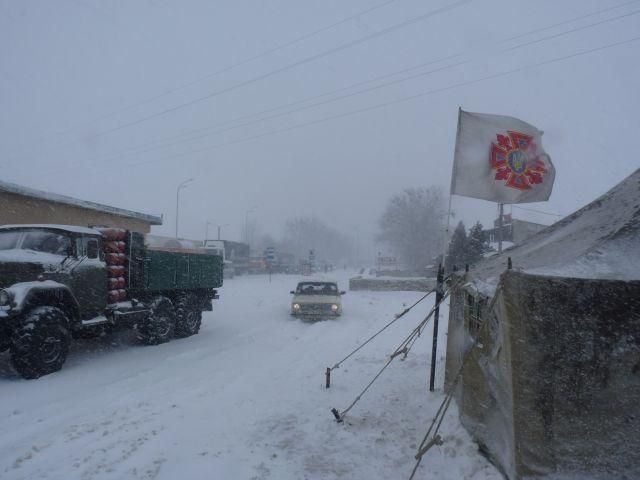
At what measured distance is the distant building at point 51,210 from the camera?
16.3 metres

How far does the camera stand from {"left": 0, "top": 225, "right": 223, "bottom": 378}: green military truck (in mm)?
6473

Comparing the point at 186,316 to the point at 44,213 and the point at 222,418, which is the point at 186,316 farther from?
the point at 44,213

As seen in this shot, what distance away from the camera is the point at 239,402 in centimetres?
589

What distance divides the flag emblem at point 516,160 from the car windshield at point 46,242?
765cm

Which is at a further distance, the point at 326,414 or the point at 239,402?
the point at 239,402

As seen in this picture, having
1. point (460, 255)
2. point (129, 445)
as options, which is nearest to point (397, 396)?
point (129, 445)

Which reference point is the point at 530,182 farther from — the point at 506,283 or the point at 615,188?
the point at 506,283

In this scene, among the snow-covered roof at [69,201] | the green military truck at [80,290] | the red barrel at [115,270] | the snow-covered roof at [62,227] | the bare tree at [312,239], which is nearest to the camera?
the green military truck at [80,290]

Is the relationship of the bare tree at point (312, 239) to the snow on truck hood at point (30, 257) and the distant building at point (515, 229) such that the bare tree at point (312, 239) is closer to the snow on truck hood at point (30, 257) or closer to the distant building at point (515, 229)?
the distant building at point (515, 229)

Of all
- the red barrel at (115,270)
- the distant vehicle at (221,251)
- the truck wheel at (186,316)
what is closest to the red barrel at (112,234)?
the red barrel at (115,270)

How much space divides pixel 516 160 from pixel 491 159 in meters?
0.43

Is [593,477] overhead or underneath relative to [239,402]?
overhead

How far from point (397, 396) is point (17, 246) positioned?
275 inches

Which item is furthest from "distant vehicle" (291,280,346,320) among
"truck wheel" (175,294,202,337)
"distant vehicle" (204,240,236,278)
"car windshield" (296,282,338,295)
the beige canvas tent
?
"distant vehicle" (204,240,236,278)
